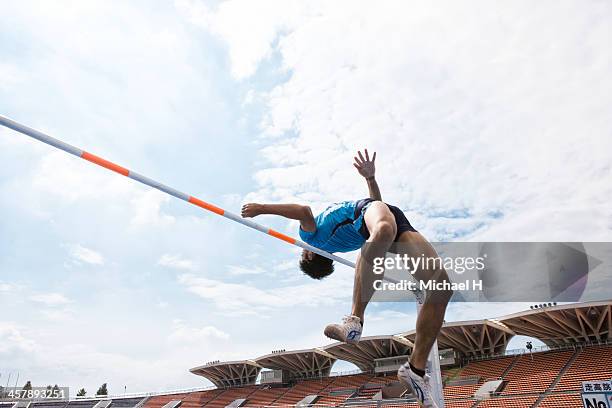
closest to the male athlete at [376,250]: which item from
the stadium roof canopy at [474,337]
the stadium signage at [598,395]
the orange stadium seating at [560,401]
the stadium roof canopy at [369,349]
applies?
the stadium signage at [598,395]

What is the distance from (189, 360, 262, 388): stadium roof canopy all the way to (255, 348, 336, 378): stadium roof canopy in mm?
2103

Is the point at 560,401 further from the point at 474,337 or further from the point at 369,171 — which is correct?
the point at 369,171

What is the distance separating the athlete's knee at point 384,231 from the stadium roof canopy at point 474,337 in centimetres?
2700

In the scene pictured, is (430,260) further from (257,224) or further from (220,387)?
(220,387)

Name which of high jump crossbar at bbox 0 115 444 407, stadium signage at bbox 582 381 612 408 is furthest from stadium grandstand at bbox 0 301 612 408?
high jump crossbar at bbox 0 115 444 407

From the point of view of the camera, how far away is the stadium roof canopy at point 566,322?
25.1m

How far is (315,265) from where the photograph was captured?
433 centimetres

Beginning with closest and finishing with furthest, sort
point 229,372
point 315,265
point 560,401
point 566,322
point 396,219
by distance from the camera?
point 396,219 → point 315,265 → point 560,401 → point 566,322 → point 229,372

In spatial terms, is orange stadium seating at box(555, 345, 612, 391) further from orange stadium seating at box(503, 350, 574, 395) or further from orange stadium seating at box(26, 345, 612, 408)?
orange stadium seating at box(503, 350, 574, 395)

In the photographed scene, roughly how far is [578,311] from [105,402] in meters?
39.2

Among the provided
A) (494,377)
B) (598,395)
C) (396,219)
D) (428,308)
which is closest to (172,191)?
(396,219)

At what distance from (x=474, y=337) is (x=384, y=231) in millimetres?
29841

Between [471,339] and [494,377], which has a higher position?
[471,339]

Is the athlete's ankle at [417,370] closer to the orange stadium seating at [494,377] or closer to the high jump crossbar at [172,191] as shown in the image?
the high jump crossbar at [172,191]
